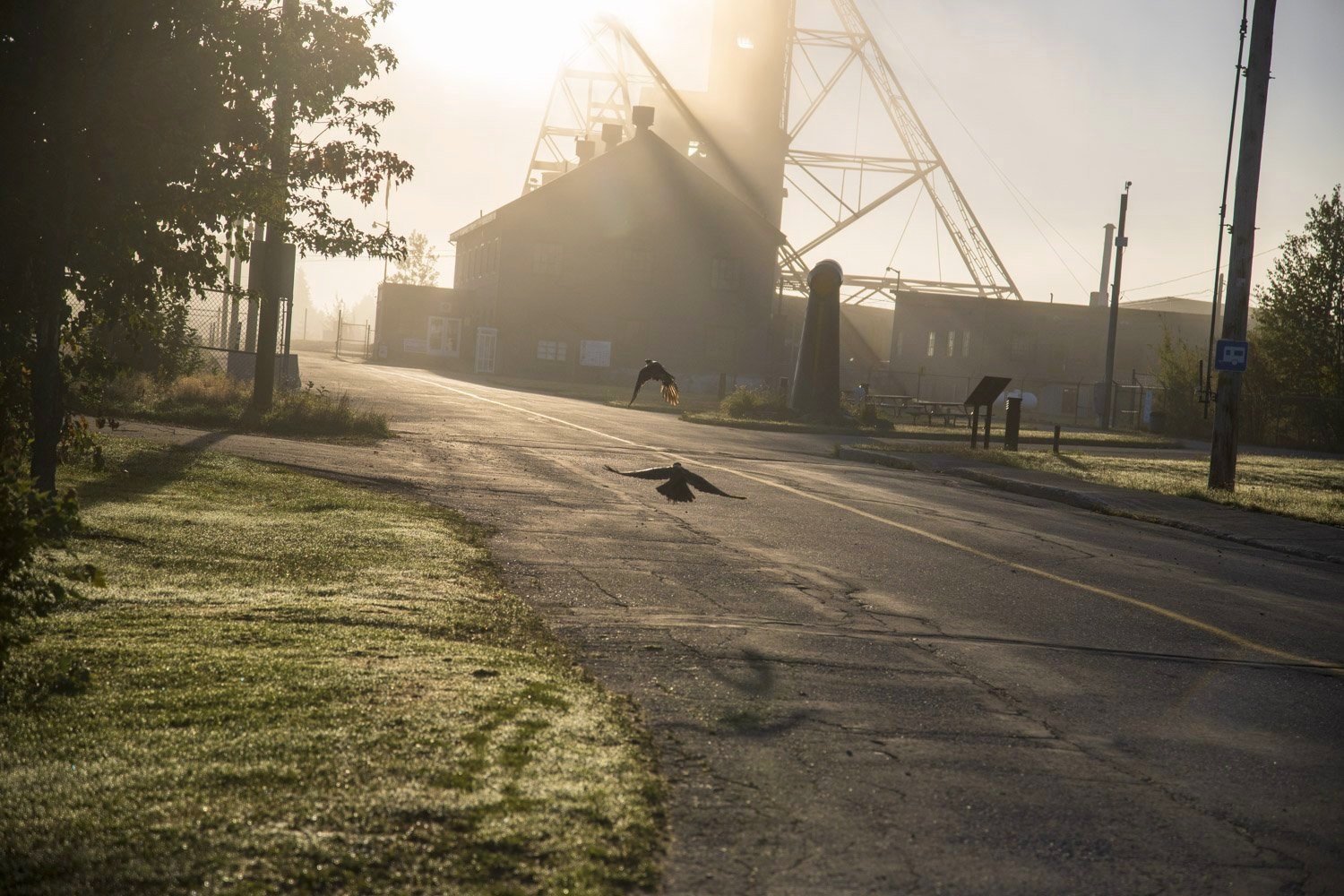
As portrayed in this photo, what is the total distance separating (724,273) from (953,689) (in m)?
61.5

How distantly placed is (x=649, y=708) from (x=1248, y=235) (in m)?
16.6

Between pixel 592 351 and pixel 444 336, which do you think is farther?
pixel 444 336

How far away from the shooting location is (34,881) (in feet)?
9.92

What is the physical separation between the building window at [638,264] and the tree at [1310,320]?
32.3 meters

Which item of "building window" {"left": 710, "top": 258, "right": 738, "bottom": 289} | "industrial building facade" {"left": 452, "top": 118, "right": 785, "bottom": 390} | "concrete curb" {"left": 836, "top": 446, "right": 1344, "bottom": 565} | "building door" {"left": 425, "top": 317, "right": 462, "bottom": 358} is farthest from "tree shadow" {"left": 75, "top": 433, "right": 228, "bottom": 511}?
"building door" {"left": 425, "top": 317, "right": 462, "bottom": 358}

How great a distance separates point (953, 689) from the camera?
585 centimetres

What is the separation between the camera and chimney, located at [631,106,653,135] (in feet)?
201

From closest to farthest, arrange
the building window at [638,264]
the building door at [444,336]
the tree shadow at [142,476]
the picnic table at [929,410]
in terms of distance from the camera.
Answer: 1. the tree shadow at [142,476]
2. the picnic table at [929,410]
3. the building window at [638,264]
4. the building door at [444,336]

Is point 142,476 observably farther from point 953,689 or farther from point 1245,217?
point 1245,217

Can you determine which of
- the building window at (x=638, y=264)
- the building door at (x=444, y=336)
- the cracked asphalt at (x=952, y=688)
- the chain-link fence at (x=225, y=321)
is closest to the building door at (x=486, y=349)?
the building window at (x=638, y=264)

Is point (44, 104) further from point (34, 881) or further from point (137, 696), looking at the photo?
point (34, 881)

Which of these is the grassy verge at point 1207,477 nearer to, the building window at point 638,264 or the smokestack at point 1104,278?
the building window at point 638,264

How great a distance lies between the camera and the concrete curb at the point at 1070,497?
42.8ft

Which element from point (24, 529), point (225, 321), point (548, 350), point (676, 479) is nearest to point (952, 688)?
point (676, 479)
